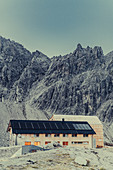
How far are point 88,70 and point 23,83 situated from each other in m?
59.2

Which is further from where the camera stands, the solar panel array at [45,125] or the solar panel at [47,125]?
the solar panel at [47,125]

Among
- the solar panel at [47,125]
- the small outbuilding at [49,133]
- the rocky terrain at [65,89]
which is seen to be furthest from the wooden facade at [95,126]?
the rocky terrain at [65,89]

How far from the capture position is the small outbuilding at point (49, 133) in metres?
57.2

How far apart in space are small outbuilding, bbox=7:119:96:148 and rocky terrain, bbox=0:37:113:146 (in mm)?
56466

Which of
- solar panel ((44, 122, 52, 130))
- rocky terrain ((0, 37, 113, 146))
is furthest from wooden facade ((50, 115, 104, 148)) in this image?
rocky terrain ((0, 37, 113, 146))

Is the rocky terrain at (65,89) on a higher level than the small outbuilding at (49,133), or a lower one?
higher

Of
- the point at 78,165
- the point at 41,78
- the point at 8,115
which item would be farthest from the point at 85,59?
the point at 78,165

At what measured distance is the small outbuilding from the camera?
57156 millimetres

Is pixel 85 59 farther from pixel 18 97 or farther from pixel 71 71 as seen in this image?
pixel 18 97

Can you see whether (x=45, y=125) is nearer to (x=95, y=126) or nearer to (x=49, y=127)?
(x=49, y=127)

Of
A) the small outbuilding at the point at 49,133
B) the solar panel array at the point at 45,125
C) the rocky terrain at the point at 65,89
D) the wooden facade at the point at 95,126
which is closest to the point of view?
the small outbuilding at the point at 49,133

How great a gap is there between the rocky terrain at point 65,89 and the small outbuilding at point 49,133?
56.5 m

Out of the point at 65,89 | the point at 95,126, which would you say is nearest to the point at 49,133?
the point at 95,126

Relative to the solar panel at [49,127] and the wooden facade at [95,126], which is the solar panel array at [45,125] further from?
the wooden facade at [95,126]
